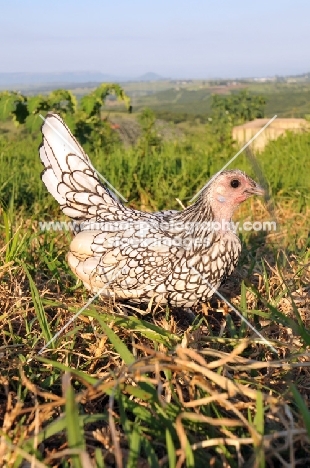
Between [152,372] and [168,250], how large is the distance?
0.72 meters

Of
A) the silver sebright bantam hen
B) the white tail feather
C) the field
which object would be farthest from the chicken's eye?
the white tail feather

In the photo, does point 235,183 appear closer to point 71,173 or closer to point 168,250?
point 168,250

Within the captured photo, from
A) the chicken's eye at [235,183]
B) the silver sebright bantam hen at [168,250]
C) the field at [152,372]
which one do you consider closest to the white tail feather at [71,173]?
the silver sebright bantam hen at [168,250]

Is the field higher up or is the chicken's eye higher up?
the chicken's eye

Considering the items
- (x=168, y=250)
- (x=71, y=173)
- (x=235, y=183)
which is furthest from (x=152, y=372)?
(x=71, y=173)

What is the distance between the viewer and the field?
4.30 ft

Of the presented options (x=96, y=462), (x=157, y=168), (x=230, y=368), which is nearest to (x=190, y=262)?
(x=230, y=368)

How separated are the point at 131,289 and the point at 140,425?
922mm

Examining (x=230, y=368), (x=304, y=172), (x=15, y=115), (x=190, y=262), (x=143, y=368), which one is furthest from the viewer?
(x=15, y=115)

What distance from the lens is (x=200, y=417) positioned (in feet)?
4.31

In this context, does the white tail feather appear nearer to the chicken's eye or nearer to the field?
the field

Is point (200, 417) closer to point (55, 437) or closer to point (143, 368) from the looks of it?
point (143, 368)

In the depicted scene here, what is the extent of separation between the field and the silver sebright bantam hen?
0.39 feet

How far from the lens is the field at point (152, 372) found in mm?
1311
